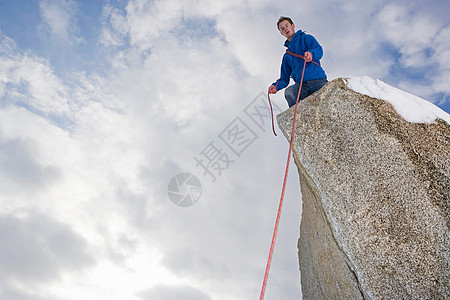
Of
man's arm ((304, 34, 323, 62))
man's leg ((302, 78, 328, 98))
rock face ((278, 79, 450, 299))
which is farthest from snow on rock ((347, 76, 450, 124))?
man's arm ((304, 34, 323, 62))

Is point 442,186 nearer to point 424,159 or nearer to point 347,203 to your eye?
point 424,159

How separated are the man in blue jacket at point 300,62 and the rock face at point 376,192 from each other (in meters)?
0.80

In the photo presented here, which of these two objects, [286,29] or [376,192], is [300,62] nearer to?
[286,29]

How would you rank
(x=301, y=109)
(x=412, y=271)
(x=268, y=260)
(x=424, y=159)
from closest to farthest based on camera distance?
(x=268, y=260)
(x=412, y=271)
(x=424, y=159)
(x=301, y=109)

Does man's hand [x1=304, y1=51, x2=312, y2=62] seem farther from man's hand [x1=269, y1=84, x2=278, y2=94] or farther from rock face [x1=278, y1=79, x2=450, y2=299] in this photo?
man's hand [x1=269, y1=84, x2=278, y2=94]

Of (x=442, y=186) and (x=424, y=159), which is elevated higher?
(x=424, y=159)

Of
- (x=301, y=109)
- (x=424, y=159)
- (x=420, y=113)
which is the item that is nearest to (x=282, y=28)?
(x=301, y=109)

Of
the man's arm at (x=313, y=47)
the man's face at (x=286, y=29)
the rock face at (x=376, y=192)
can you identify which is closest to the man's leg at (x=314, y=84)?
the man's arm at (x=313, y=47)

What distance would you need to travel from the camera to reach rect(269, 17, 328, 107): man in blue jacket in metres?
6.48

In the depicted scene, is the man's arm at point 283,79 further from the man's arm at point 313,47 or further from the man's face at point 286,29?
the man's arm at point 313,47

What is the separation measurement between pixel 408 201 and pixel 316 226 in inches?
77.0

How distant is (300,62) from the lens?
21.9 ft

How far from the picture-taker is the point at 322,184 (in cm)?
523

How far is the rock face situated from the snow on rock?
13cm
